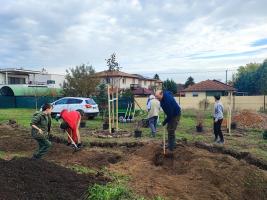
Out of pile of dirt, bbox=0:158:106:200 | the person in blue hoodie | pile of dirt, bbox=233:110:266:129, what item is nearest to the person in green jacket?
pile of dirt, bbox=0:158:106:200

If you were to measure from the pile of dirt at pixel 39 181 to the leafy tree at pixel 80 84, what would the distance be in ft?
96.6

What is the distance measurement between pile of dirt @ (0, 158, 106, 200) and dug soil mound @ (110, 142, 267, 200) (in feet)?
3.72

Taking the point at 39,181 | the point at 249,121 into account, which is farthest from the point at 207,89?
the point at 39,181

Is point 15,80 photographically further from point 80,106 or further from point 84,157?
point 84,157

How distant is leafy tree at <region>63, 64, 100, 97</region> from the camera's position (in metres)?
Answer: 37.4

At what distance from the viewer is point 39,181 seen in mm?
6633

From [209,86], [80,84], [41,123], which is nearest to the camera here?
[41,123]

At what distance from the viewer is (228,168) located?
8.41 meters

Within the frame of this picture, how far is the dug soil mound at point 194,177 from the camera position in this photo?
731 centimetres

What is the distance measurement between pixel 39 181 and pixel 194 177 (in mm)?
3187

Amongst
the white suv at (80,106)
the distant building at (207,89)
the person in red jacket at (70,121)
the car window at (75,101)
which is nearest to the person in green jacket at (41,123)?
the person in red jacket at (70,121)

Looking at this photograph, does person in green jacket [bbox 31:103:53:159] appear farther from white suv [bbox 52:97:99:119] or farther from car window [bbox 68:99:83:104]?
car window [bbox 68:99:83:104]

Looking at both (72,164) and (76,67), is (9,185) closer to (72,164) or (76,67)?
(72,164)

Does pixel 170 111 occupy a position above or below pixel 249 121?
above
